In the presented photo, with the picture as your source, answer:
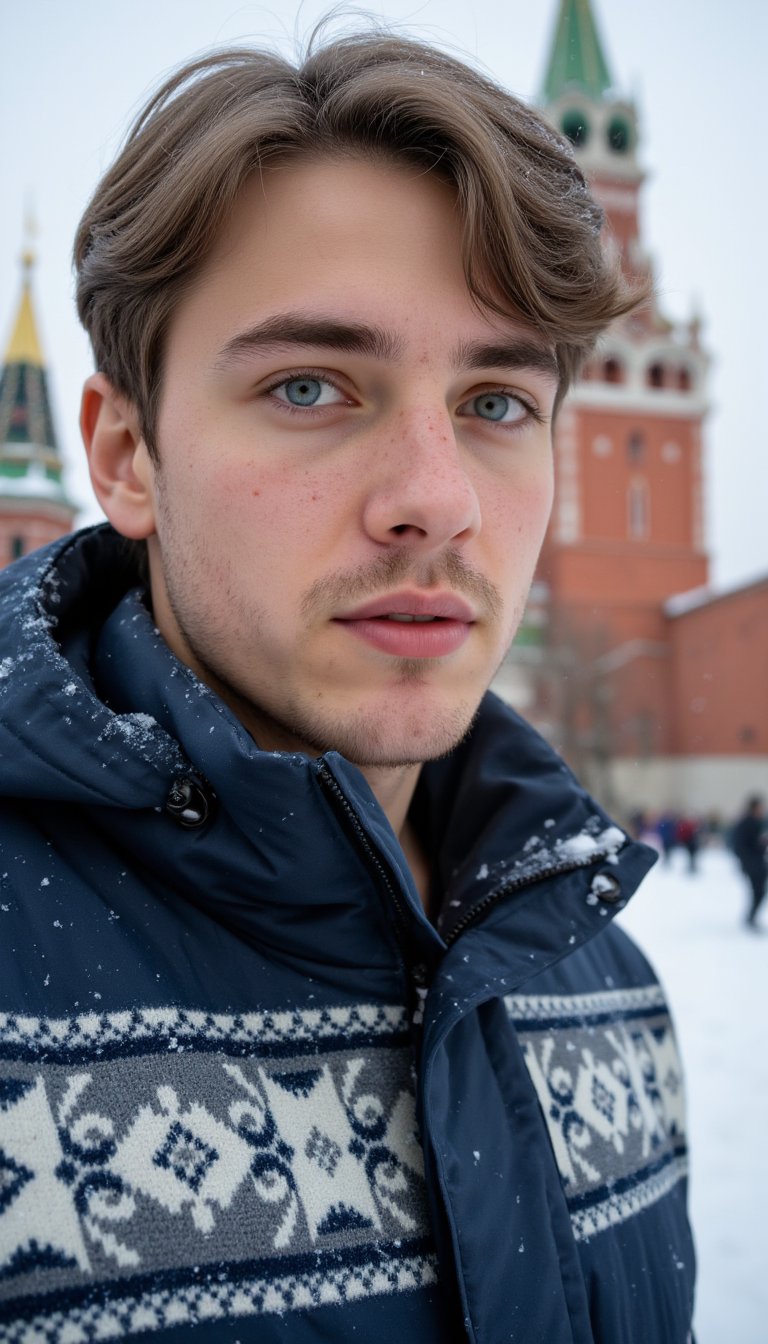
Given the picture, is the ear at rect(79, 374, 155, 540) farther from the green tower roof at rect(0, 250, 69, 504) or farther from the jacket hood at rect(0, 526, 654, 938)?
the green tower roof at rect(0, 250, 69, 504)

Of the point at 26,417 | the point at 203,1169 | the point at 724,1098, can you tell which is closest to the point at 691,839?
the point at 724,1098

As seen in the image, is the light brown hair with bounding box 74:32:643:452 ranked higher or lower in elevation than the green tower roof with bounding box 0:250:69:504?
lower

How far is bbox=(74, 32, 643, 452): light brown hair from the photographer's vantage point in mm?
1225

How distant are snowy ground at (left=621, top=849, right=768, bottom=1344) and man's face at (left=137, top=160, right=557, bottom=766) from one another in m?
2.46

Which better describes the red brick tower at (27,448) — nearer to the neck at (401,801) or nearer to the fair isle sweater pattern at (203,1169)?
the neck at (401,801)

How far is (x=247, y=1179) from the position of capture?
95 centimetres

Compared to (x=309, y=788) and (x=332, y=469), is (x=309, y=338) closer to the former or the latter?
(x=332, y=469)

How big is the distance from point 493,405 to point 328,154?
1.24ft

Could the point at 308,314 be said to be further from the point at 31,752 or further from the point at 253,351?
the point at 31,752

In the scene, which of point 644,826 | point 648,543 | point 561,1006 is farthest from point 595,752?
point 561,1006

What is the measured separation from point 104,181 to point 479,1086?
131cm

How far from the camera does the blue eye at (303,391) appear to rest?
118 cm

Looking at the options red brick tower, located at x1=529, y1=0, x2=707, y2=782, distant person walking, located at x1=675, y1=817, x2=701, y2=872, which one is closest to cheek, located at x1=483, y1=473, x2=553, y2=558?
distant person walking, located at x1=675, y1=817, x2=701, y2=872

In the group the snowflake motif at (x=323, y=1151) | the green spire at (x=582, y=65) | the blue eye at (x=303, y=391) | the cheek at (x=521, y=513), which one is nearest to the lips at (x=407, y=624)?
the cheek at (x=521, y=513)
